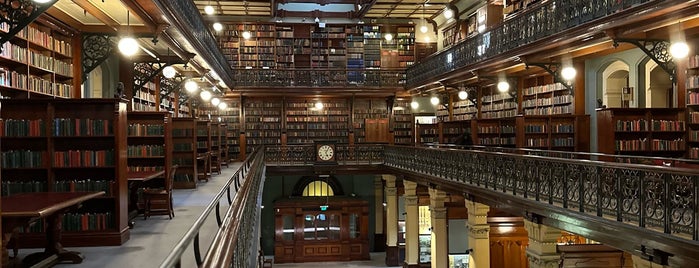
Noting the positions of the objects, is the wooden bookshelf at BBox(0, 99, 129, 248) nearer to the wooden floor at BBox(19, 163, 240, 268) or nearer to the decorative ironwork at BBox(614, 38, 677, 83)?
the wooden floor at BBox(19, 163, 240, 268)

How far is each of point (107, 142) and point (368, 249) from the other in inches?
547

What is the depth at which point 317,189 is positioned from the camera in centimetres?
1962

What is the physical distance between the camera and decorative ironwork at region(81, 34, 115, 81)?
8469mm

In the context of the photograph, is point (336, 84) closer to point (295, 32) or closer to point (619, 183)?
point (295, 32)

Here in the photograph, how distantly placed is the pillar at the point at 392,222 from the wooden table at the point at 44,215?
12.5m

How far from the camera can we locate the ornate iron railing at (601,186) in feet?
16.3

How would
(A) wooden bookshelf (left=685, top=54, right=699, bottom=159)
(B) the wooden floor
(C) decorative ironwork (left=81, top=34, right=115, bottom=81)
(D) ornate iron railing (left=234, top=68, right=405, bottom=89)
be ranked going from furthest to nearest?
(D) ornate iron railing (left=234, top=68, right=405, bottom=89) < (C) decorative ironwork (left=81, top=34, right=115, bottom=81) < (A) wooden bookshelf (left=685, top=54, right=699, bottom=159) < (B) the wooden floor

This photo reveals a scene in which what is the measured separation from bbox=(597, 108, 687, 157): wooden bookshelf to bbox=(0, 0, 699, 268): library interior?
0.10 feet

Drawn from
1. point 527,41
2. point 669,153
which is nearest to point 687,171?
point 669,153

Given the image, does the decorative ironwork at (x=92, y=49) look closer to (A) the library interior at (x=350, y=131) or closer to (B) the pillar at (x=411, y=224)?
(A) the library interior at (x=350, y=131)

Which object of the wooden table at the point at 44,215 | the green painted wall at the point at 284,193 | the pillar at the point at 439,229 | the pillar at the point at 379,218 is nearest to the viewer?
the wooden table at the point at 44,215

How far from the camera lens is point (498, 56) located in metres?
11.3

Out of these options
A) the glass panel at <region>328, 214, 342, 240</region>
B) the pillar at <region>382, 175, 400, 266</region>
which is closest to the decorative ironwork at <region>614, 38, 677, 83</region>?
the pillar at <region>382, 175, 400, 266</region>

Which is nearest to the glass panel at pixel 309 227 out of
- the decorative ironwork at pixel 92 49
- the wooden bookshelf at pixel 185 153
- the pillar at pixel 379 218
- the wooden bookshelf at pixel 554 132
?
the pillar at pixel 379 218
